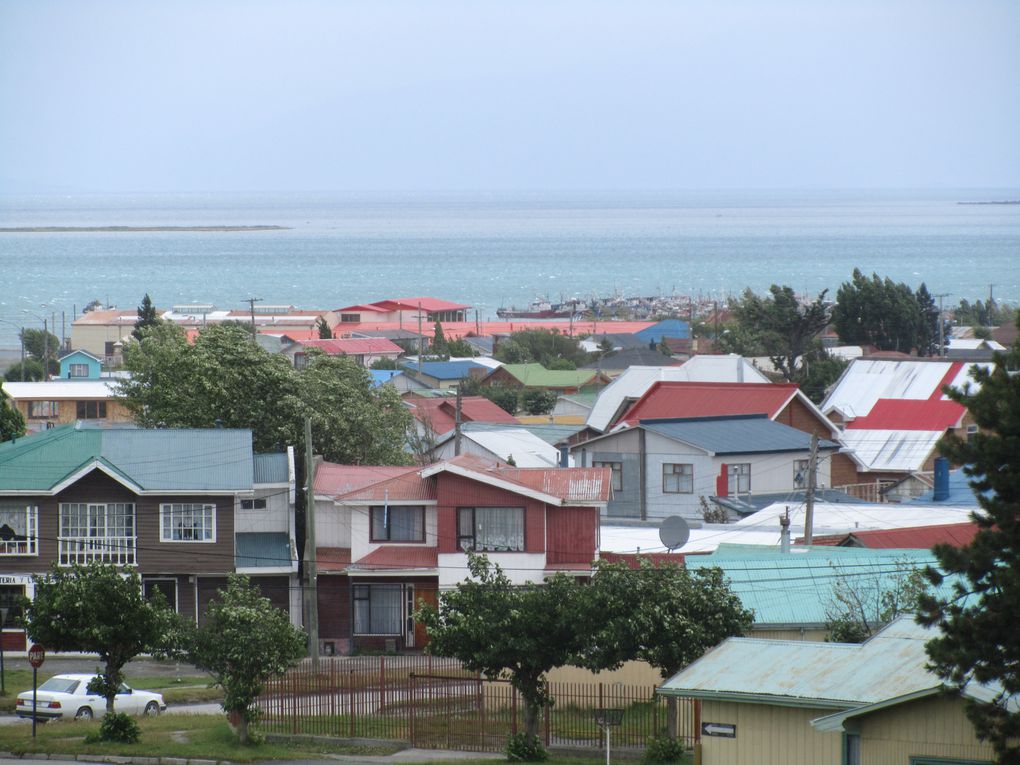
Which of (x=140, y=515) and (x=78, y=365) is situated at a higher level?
(x=78, y=365)

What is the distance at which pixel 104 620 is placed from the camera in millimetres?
24906

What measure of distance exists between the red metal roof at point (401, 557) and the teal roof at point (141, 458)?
10.7ft

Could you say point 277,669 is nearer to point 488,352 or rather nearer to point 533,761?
point 533,761

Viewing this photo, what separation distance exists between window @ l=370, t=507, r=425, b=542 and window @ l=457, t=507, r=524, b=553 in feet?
3.70

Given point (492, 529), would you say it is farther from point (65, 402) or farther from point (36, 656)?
point (65, 402)

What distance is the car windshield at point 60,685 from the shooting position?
2789 cm

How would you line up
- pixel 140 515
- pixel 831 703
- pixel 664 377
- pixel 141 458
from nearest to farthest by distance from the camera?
pixel 831 703 → pixel 140 515 → pixel 141 458 → pixel 664 377

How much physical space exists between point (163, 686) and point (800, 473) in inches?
876

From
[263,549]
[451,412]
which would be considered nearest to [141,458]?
[263,549]

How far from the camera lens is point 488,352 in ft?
377

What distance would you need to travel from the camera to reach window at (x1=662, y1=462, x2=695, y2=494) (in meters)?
45.9

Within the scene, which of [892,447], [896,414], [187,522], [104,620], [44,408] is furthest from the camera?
[44,408]

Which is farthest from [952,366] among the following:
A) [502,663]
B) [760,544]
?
[502,663]

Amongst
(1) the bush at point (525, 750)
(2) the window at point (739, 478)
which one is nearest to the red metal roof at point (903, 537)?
(2) the window at point (739, 478)
